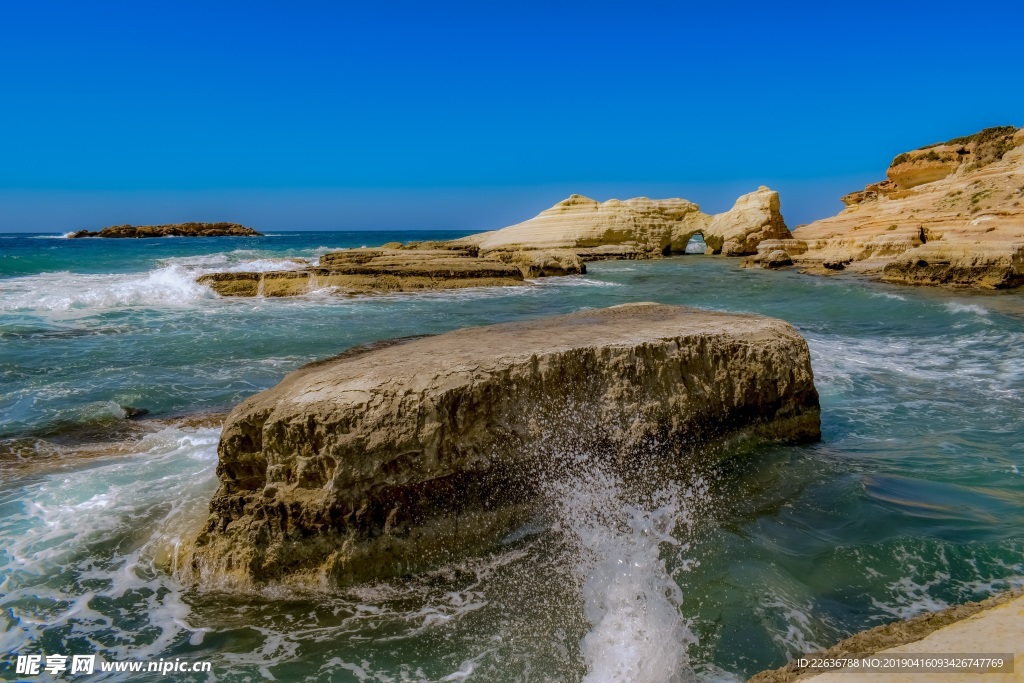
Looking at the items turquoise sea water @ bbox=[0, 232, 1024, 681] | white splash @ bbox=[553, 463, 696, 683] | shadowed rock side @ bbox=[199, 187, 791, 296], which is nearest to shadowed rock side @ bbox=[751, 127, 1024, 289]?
shadowed rock side @ bbox=[199, 187, 791, 296]

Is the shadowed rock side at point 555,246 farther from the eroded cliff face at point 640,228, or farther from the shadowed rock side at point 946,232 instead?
the shadowed rock side at point 946,232

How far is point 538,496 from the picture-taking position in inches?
142

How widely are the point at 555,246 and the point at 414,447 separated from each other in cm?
3359

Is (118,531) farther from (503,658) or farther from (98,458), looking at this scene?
(503,658)

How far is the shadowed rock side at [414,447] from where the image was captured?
10.6 ft

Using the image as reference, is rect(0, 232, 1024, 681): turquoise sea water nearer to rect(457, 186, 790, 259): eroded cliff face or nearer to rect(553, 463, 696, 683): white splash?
rect(553, 463, 696, 683): white splash

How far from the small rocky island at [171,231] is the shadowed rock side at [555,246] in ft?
215

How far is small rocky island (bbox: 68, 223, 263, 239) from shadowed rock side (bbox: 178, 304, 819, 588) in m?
93.4

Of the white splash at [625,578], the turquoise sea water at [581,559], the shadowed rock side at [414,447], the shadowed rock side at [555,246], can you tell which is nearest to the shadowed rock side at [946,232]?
the shadowed rock side at [555,246]

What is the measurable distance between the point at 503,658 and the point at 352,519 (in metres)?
1.06

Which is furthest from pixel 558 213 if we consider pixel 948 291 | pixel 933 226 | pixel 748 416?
pixel 748 416

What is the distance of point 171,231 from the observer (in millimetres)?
86562

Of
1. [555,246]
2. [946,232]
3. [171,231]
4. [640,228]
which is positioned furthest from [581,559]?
[171,231]

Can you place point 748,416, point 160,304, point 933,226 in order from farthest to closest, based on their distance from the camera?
point 933,226
point 160,304
point 748,416
